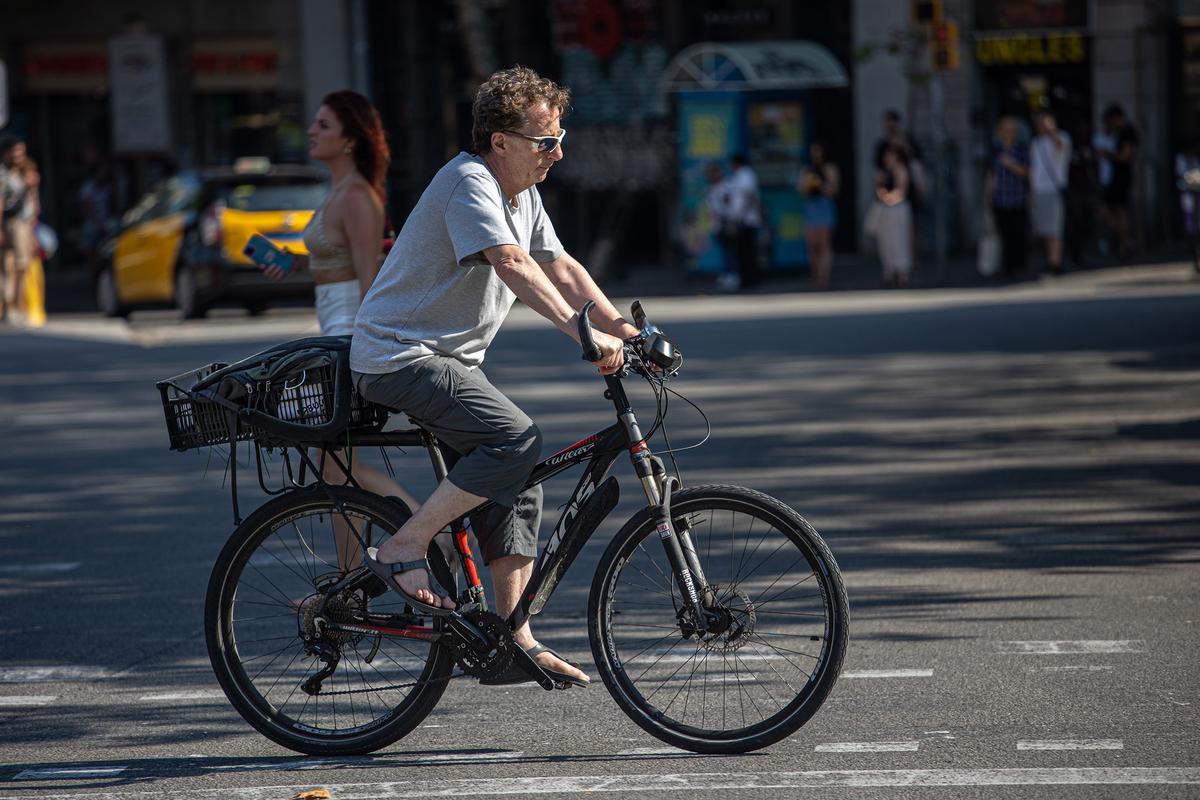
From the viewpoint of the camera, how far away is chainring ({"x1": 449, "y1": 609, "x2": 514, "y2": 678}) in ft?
15.9

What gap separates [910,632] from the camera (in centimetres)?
618

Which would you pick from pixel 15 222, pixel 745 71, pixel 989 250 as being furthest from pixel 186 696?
pixel 745 71

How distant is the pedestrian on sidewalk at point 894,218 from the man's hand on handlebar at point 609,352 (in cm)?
1650

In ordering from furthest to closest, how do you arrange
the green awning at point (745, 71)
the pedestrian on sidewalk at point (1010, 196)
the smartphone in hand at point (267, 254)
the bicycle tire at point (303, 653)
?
the green awning at point (745, 71) → the pedestrian on sidewalk at point (1010, 196) → the smartphone in hand at point (267, 254) → the bicycle tire at point (303, 653)

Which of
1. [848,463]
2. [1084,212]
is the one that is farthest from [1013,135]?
[848,463]

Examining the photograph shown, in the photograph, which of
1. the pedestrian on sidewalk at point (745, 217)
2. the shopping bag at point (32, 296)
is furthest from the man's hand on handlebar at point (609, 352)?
the pedestrian on sidewalk at point (745, 217)

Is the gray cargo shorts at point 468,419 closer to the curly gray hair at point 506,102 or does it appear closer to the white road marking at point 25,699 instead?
the curly gray hair at point 506,102

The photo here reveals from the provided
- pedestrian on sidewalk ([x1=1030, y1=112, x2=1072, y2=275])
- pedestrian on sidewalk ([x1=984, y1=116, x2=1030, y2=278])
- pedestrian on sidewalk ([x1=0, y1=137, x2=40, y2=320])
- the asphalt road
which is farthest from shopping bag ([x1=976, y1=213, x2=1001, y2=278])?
pedestrian on sidewalk ([x1=0, y1=137, x2=40, y2=320])

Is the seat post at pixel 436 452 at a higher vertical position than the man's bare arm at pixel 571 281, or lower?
lower

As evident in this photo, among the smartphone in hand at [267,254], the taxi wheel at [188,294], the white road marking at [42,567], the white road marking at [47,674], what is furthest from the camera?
the taxi wheel at [188,294]

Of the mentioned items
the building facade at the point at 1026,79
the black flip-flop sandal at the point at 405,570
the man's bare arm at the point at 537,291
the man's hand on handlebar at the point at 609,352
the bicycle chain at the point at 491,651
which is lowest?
the bicycle chain at the point at 491,651

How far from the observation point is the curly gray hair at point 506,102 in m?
4.78

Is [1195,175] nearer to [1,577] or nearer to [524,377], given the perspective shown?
[524,377]

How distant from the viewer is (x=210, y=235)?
19.7m
